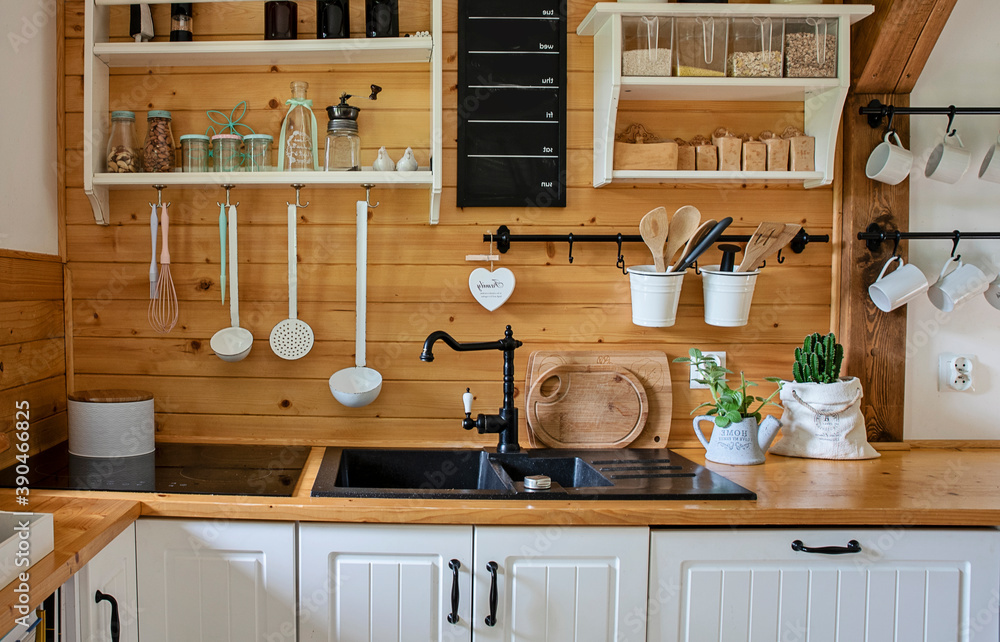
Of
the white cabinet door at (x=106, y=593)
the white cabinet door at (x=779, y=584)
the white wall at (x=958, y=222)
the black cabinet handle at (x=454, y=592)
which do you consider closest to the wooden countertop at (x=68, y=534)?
the white cabinet door at (x=106, y=593)

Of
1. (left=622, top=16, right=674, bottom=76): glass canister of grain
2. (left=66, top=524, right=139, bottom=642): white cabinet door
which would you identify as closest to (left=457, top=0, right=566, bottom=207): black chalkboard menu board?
(left=622, top=16, right=674, bottom=76): glass canister of grain

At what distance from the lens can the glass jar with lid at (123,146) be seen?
5.84 ft

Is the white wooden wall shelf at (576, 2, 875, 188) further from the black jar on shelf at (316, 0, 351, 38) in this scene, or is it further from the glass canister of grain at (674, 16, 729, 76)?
the black jar on shelf at (316, 0, 351, 38)

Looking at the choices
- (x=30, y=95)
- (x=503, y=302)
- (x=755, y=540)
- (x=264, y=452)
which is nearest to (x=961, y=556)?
(x=755, y=540)

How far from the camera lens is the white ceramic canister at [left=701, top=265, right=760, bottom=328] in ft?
5.92

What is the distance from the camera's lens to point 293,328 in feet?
6.16

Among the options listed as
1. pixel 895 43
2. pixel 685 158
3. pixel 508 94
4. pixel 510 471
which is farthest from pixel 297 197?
pixel 895 43

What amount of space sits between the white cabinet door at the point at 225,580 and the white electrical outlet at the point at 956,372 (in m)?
1.68

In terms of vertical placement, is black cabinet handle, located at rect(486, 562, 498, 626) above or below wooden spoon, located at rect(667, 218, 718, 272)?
below

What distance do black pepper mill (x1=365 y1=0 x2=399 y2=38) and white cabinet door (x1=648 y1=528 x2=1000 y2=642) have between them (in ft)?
4.30

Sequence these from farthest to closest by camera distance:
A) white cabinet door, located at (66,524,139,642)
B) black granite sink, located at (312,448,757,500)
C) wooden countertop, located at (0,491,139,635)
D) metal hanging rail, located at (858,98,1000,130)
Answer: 1. metal hanging rail, located at (858,98,1000,130)
2. black granite sink, located at (312,448,757,500)
3. white cabinet door, located at (66,524,139,642)
4. wooden countertop, located at (0,491,139,635)

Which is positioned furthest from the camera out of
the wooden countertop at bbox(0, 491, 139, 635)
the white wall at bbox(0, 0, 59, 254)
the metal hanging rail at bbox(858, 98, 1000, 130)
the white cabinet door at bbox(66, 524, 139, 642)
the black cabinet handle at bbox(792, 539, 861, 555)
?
the metal hanging rail at bbox(858, 98, 1000, 130)

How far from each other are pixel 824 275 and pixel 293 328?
4.59 feet

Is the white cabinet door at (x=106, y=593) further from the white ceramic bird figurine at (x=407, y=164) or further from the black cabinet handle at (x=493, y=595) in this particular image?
the white ceramic bird figurine at (x=407, y=164)
